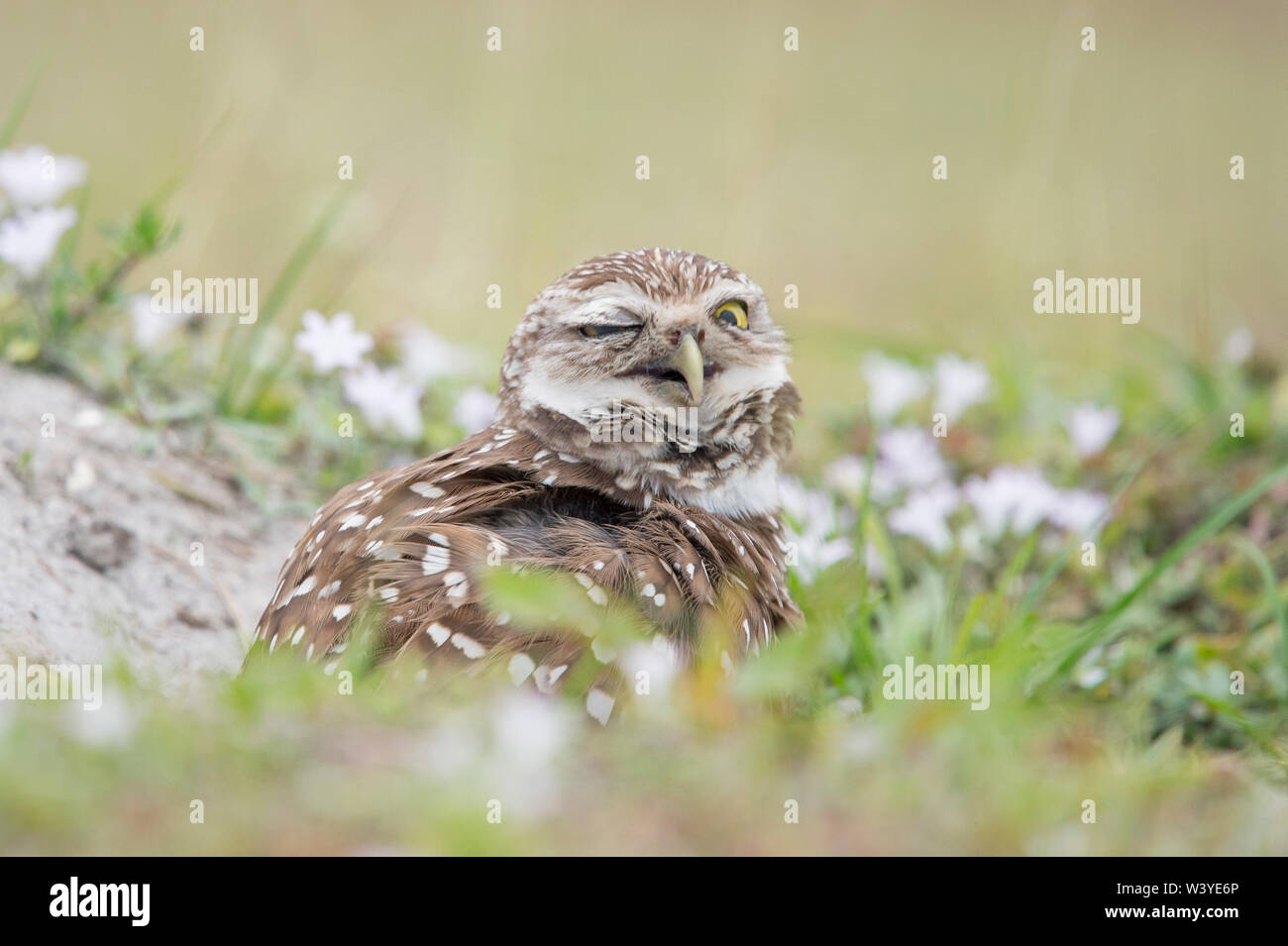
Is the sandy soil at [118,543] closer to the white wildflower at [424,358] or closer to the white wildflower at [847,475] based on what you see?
the white wildflower at [424,358]

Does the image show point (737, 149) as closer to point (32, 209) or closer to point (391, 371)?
point (391, 371)

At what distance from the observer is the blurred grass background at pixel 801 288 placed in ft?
7.14

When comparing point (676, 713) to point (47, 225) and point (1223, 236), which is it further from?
point (1223, 236)

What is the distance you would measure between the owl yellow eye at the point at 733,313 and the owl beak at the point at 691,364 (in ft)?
0.74

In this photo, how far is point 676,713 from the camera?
8.35ft

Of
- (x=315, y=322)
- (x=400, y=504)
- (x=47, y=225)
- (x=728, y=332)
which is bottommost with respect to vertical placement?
(x=400, y=504)

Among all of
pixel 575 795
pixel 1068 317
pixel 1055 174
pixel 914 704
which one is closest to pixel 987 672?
pixel 914 704

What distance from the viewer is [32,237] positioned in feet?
14.8

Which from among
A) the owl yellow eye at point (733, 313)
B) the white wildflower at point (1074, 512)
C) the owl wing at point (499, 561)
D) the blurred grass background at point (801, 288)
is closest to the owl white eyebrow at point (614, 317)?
the owl yellow eye at point (733, 313)

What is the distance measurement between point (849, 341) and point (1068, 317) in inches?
194

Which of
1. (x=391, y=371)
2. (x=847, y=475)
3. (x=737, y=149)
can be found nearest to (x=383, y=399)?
(x=391, y=371)

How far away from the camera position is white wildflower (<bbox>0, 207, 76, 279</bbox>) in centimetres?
452

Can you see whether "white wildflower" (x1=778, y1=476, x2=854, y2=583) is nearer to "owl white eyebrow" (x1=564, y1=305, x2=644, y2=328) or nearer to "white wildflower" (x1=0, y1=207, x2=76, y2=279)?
"owl white eyebrow" (x1=564, y1=305, x2=644, y2=328)
